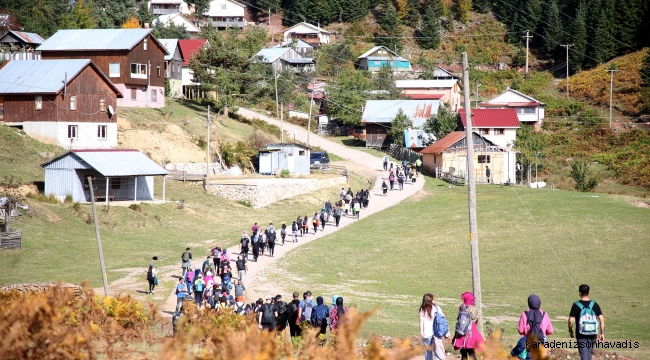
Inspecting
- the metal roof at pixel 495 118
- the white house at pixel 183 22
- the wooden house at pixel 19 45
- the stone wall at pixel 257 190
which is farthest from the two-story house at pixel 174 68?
the white house at pixel 183 22

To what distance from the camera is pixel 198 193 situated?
53.8 metres

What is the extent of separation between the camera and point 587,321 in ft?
43.3

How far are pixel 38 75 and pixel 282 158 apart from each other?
21.3 metres

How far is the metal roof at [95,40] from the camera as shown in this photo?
68000mm

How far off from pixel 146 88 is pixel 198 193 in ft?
70.7

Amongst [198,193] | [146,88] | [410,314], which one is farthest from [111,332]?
[146,88]

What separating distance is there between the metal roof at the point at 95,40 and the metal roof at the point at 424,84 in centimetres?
4729

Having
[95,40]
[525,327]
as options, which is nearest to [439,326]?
[525,327]

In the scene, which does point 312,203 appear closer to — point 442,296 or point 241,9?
point 442,296

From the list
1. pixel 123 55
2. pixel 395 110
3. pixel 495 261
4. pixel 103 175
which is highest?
pixel 123 55

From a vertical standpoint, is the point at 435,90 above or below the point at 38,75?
above

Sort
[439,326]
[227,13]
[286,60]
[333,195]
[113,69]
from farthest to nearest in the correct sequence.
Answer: [227,13] < [286,60] < [113,69] < [333,195] < [439,326]

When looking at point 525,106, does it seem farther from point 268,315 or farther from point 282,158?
point 268,315

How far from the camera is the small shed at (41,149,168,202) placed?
4509 centimetres
